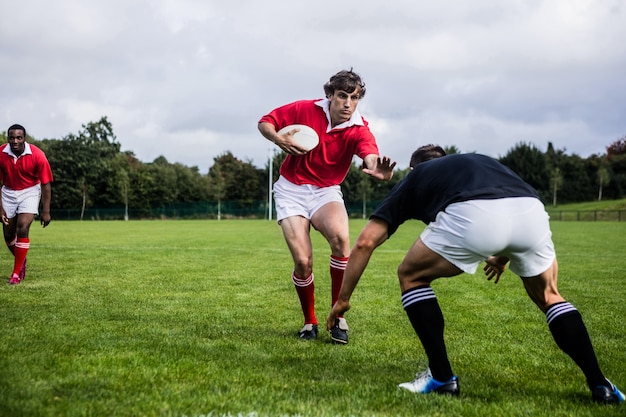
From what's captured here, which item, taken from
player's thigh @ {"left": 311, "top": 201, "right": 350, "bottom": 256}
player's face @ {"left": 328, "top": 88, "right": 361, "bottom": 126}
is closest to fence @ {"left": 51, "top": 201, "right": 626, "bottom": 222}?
player's thigh @ {"left": 311, "top": 201, "right": 350, "bottom": 256}

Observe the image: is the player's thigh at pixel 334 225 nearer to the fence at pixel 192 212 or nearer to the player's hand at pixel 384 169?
the player's hand at pixel 384 169

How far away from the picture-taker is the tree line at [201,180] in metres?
73.9

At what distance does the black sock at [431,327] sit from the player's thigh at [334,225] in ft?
6.67

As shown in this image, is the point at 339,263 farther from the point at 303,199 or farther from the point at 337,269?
the point at 303,199

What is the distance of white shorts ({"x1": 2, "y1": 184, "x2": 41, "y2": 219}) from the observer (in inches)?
374

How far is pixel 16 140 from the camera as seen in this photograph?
920 centimetres

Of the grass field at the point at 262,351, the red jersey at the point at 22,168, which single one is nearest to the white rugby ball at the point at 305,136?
the grass field at the point at 262,351

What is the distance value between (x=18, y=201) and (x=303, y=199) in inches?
238

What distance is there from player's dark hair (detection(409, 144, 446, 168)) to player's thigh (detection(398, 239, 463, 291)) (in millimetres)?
810

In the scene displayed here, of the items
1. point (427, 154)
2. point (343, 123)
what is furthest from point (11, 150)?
point (427, 154)

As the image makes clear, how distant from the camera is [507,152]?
9225cm

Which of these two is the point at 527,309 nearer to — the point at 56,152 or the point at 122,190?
the point at 122,190

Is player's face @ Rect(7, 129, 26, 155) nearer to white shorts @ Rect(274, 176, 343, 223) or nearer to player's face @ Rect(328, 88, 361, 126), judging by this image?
white shorts @ Rect(274, 176, 343, 223)

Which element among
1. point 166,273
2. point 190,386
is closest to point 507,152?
point 166,273
